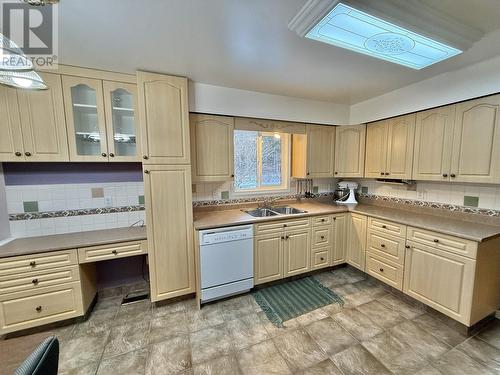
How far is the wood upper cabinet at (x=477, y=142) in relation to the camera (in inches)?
70.4

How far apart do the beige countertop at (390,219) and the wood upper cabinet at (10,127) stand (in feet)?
5.31

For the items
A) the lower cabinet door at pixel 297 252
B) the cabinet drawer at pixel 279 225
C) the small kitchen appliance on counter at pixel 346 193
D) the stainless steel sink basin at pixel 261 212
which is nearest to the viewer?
the cabinet drawer at pixel 279 225

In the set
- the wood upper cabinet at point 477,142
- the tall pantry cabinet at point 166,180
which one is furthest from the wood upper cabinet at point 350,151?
the tall pantry cabinet at point 166,180

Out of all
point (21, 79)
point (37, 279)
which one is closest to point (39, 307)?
point (37, 279)

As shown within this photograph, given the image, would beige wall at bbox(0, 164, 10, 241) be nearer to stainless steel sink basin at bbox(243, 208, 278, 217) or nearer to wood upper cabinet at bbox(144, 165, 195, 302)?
wood upper cabinet at bbox(144, 165, 195, 302)

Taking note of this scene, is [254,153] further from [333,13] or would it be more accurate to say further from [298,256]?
[333,13]

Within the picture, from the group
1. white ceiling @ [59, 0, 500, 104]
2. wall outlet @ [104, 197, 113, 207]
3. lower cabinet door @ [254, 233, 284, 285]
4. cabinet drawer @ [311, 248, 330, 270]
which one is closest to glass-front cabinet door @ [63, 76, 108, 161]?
white ceiling @ [59, 0, 500, 104]

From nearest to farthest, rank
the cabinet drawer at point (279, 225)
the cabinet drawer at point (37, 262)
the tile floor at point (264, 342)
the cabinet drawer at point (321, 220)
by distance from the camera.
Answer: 1. the tile floor at point (264, 342)
2. the cabinet drawer at point (37, 262)
3. the cabinet drawer at point (279, 225)
4. the cabinet drawer at point (321, 220)

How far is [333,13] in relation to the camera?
3.58 ft

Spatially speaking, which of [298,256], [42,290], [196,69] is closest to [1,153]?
[42,290]

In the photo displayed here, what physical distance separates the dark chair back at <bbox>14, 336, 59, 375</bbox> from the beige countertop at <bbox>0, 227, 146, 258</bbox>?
56.9 inches

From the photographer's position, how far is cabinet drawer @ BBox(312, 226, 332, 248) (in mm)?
2646

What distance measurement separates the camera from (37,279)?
1.72 metres

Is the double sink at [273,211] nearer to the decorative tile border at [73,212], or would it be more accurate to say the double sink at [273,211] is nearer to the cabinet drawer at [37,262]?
the decorative tile border at [73,212]
